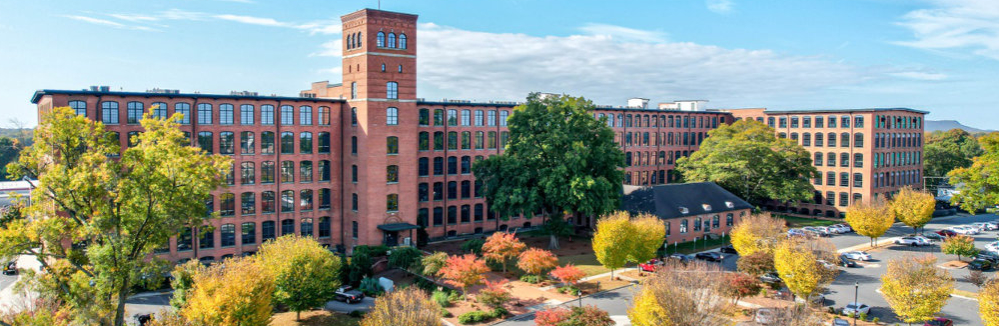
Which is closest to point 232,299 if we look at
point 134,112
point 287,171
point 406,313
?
point 406,313

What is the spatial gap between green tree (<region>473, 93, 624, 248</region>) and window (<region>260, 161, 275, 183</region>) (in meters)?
17.3

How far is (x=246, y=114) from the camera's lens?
163ft

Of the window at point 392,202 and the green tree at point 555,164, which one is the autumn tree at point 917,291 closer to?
the green tree at point 555,164

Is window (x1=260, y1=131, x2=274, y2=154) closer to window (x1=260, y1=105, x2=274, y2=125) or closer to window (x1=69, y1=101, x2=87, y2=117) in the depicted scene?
window (x1=260, y1=105, x2=274, y2=125)

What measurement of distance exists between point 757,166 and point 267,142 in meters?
52.4

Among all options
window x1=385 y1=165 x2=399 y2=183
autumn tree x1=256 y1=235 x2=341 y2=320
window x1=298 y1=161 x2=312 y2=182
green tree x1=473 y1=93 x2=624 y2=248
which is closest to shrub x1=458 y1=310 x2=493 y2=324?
autumn tree x1=256 y1=235 x2=341 y2=320

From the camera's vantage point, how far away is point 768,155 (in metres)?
69.2

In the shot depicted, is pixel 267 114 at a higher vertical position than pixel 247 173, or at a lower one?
higher

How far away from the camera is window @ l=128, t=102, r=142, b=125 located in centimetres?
4509

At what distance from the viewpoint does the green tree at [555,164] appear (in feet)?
168

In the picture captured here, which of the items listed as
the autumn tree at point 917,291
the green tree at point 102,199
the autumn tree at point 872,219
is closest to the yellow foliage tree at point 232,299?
the green tree at point 102,199

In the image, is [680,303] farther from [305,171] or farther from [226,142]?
[226,142]

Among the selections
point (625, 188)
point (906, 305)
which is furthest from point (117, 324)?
point (625, 188)

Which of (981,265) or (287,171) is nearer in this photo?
(981,265)
